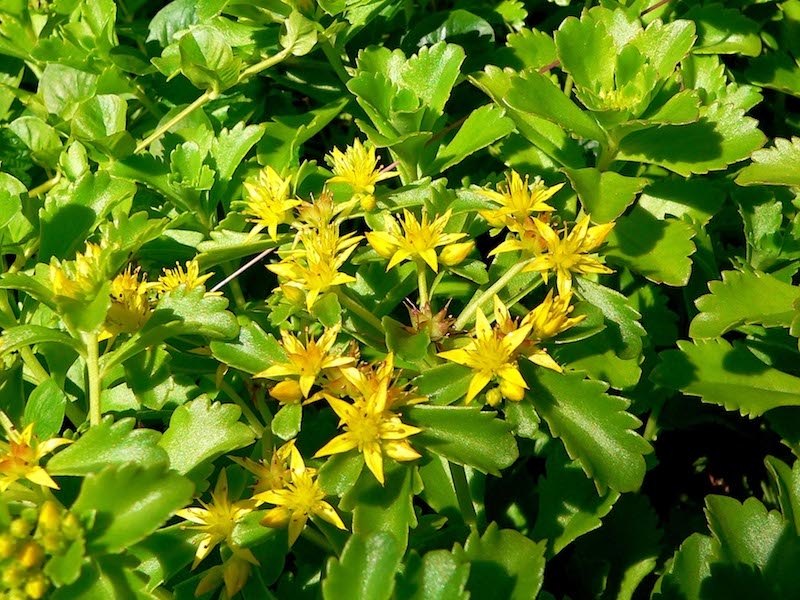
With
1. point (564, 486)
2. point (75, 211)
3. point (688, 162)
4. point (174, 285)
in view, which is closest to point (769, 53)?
point (688, 162)

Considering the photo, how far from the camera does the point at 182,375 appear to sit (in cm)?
145

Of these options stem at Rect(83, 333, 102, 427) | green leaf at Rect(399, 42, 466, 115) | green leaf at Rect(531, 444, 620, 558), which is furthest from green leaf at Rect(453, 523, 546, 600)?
green leaf at Rect(399, 42, 466, 115)

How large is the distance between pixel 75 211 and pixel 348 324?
22.7 inches

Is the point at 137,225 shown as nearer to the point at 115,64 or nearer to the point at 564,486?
the point at 115,64

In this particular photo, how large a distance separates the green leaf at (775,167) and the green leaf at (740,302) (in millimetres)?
156

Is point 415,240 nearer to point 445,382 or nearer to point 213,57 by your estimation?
point 445,382

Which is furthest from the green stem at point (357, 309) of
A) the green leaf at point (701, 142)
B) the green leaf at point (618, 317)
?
the green leaf at point (701, 142)

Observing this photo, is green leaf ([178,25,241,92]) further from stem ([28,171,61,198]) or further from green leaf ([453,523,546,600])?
green leaf ([453,523,546,600])

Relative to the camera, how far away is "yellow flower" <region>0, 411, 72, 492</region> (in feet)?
3.37

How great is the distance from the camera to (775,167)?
1.39 meters

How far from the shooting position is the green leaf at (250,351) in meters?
1.21

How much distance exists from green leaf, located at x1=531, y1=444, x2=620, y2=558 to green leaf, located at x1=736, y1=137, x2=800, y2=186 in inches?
22.2

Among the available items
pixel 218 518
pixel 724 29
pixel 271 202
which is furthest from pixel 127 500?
pixel 724 29

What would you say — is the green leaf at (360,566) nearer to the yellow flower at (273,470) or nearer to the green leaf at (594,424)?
the yellow flower at (273,470)
